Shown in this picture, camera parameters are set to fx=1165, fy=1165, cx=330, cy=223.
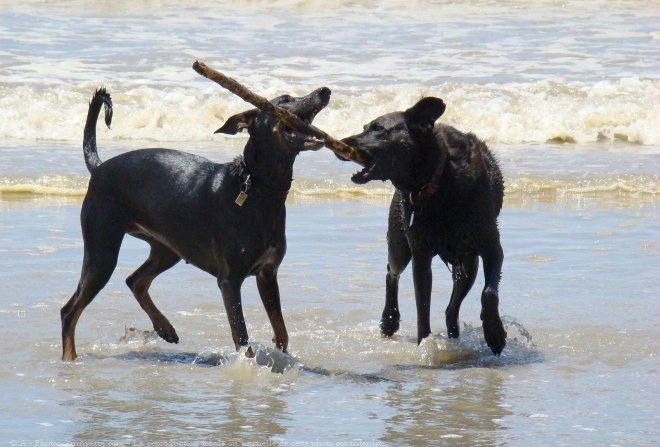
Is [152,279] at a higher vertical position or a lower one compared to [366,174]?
lower

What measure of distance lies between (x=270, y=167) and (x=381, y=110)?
10115mm

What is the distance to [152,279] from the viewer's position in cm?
660

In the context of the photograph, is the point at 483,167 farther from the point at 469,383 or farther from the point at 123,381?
the point at 123,381

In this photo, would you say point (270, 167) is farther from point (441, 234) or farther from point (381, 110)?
point (381, 110)

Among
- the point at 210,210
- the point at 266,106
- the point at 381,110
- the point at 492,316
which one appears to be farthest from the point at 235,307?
the point at 381,110

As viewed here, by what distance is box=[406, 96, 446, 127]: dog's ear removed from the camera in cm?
597

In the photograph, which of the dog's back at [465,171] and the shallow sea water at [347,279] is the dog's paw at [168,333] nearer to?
the shallow sea water at [347,279]

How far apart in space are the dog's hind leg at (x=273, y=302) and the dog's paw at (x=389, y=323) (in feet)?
2.80

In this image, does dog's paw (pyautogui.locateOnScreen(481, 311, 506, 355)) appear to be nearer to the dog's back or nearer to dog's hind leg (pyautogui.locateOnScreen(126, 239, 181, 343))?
the dog's back

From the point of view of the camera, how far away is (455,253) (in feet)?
20.5

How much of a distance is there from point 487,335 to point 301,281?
2045mm

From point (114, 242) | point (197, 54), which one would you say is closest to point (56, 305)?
point (114, 242)

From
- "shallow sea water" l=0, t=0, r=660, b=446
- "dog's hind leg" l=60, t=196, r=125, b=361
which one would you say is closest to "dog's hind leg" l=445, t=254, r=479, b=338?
Answer: "shallow sea water" l=0, t=0, r=660, b=446

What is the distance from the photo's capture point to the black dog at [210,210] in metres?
5.78
